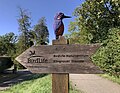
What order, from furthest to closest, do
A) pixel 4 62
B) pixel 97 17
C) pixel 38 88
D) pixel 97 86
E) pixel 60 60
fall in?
pixel 4 62
pixel 97 17
pixel 97 86
pixel 38 88
pixel 60 60

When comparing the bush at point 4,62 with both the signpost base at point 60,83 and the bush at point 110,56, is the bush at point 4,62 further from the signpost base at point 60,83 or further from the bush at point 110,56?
the bush at point 110,56

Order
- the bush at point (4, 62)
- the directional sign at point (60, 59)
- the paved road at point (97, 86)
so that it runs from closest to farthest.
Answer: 1. the directional sign at point (60, 59)
2. the paved road at point (97, 86)
3. the bush at point (4, 62)

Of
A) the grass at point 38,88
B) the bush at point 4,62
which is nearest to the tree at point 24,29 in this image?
the bush at point 4,62

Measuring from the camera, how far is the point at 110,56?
3756 mm

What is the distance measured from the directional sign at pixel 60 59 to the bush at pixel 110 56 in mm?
118

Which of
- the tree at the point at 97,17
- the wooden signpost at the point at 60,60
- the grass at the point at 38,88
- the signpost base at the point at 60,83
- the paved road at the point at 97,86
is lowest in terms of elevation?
the paved road at the point at 97,86

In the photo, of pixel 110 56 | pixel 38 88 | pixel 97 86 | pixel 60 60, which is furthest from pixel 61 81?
→ pixel 97 86

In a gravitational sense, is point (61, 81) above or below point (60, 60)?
below

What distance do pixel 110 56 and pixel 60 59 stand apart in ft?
2.78

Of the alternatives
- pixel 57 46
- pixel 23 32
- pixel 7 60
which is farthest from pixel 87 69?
pixel 23 32

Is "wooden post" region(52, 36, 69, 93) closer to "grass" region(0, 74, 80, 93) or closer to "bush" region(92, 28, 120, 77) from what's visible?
"bush" region(92, 28, 120, 77)

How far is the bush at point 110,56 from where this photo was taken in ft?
12.3

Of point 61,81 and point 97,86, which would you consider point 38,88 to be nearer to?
point 97,86

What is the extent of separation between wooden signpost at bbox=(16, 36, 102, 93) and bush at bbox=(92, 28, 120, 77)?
12cm
